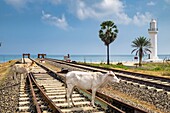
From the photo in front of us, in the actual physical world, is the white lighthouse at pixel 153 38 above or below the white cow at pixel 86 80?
above

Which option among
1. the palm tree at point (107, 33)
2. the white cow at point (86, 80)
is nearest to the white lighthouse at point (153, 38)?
the palm tree at point (107, 33)

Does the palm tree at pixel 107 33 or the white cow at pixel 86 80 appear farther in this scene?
the palm tree at pixel 107 33

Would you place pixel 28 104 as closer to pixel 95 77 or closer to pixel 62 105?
pixel 62 105

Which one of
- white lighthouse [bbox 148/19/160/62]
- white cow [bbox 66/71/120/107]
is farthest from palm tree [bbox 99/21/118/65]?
white cow [bbox 66/71/120/107]

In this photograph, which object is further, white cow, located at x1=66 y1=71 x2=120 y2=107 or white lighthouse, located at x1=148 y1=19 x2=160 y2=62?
white lighthouse, located at x1=148 y1=19 x2=160 y2=62

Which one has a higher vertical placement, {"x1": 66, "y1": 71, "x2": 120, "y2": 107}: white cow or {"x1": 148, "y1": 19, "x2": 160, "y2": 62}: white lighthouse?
{"x1": 148, "y1": 19, "x2": 160, "y2": 62}: white lighthouse

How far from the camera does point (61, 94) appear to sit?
10.3 m

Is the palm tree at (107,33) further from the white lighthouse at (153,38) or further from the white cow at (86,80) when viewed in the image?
the white cow at (86,80)

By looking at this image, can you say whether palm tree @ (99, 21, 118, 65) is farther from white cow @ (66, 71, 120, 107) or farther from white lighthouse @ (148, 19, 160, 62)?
white cow @ (66, 71, 120, 107)

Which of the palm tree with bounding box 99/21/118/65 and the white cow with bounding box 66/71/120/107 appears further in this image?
the palm tree with bounding box 99/21/118/65

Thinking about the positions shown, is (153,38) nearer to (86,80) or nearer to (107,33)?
(107,33)

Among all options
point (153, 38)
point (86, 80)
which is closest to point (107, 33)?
point (153, 38)

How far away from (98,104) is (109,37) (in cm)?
4533

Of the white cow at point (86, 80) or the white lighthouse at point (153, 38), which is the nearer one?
the white cow at point (86, 80)
